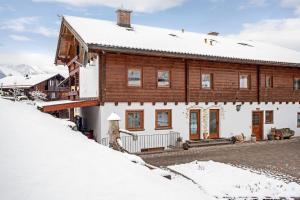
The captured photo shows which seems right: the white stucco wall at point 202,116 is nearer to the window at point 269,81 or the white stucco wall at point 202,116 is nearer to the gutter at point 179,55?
the window at point 269,81

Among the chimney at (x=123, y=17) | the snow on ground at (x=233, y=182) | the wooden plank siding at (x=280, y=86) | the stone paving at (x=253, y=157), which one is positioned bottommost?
the stone paving at (x=253, y=157)

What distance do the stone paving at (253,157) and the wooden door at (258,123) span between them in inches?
63.6

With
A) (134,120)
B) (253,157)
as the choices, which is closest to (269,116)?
(253,157)

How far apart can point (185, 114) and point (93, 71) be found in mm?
6313

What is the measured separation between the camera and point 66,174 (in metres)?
5.30

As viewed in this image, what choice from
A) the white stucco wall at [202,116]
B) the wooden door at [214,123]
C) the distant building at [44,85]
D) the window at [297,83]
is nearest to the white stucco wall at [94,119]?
the white stucco wall at [202,116]

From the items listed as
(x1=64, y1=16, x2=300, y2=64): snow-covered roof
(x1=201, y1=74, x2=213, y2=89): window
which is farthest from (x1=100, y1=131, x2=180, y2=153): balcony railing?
(x1=64, y1=16, x2=300, y2=64): snow-covered roof

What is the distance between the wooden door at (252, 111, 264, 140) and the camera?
21933 millimetres

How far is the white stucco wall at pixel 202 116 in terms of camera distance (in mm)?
16689

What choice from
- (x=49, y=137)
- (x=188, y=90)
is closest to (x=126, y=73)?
(x=188, y=90)

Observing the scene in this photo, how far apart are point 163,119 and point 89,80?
5386 millimetres

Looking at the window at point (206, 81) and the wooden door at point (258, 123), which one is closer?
the window at point (206, 81)

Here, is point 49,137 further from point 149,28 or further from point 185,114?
point 149,28

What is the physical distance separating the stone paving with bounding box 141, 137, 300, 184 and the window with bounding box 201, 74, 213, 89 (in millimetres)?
4087
